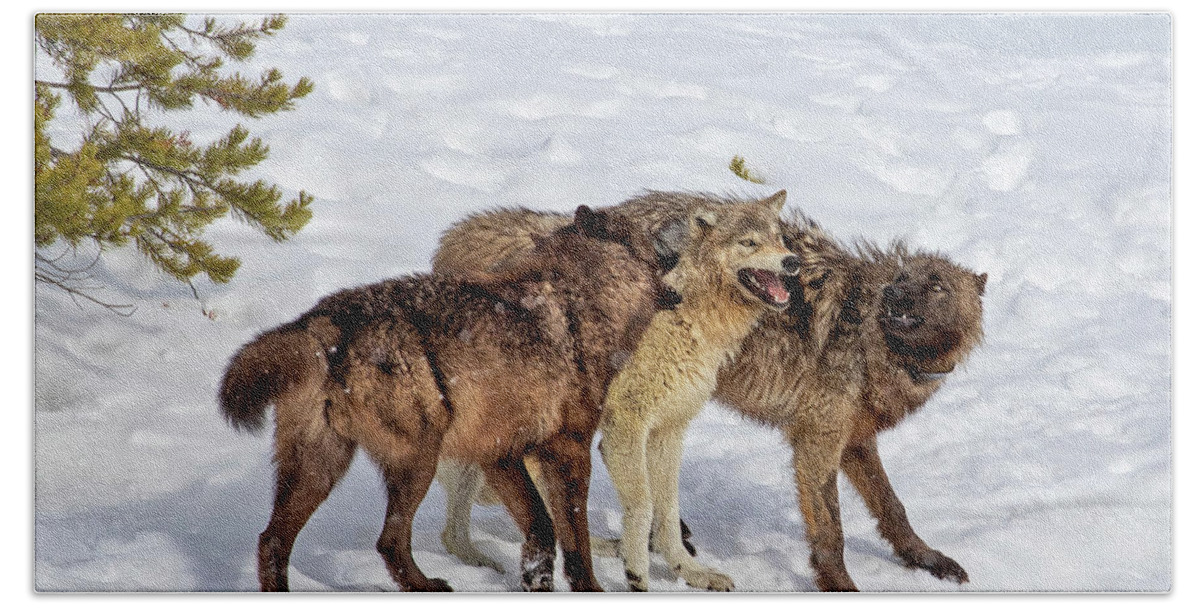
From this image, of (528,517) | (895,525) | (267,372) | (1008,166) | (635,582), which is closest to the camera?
→ (267,372)

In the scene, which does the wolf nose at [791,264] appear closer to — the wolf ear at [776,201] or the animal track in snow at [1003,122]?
the wolf ear at [776,201]

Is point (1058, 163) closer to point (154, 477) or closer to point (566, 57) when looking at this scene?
point (566, 57)

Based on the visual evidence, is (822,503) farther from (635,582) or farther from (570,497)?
(570,497)

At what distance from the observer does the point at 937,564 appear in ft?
14.0

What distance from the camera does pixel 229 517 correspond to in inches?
165

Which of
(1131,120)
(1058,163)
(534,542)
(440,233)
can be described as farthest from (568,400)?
(1131,120)

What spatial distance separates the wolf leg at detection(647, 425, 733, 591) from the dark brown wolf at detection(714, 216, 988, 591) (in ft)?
0.82

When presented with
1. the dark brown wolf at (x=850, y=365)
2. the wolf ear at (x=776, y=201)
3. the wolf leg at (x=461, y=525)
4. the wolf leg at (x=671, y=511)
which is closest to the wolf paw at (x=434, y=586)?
the wolf leg at (x=461, y=525)

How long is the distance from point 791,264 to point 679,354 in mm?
495

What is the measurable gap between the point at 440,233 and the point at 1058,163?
2.26m

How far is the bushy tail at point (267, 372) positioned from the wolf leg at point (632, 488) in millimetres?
1009

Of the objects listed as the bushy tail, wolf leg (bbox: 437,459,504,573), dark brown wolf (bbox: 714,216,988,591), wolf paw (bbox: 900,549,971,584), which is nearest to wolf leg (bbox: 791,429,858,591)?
dark brown wolf (bbox: 714,216,988,591)

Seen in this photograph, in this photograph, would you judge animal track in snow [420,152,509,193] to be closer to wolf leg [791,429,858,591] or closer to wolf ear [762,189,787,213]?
wolf ear [762,189,787,213]

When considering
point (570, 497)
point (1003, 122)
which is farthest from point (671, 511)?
point (1003, 122)
